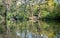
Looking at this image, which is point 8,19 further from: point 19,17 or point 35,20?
point 35,20

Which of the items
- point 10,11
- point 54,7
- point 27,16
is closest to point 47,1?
point 54,7

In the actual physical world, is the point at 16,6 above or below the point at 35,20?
above

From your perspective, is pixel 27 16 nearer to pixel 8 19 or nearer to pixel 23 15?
pixel 23 15

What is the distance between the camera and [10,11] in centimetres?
1831

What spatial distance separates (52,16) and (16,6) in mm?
3290

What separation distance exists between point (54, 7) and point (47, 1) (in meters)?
1.05

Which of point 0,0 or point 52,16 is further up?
point 0,0

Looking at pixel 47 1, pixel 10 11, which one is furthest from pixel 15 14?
pixel 47 1

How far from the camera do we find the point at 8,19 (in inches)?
737

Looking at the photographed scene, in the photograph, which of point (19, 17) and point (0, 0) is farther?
point (19, 17)

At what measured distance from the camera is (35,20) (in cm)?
1875

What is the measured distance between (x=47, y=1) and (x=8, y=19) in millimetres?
3820

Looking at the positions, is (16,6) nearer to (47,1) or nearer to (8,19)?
(8,19)

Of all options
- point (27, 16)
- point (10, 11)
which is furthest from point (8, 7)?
point (27, 16)
